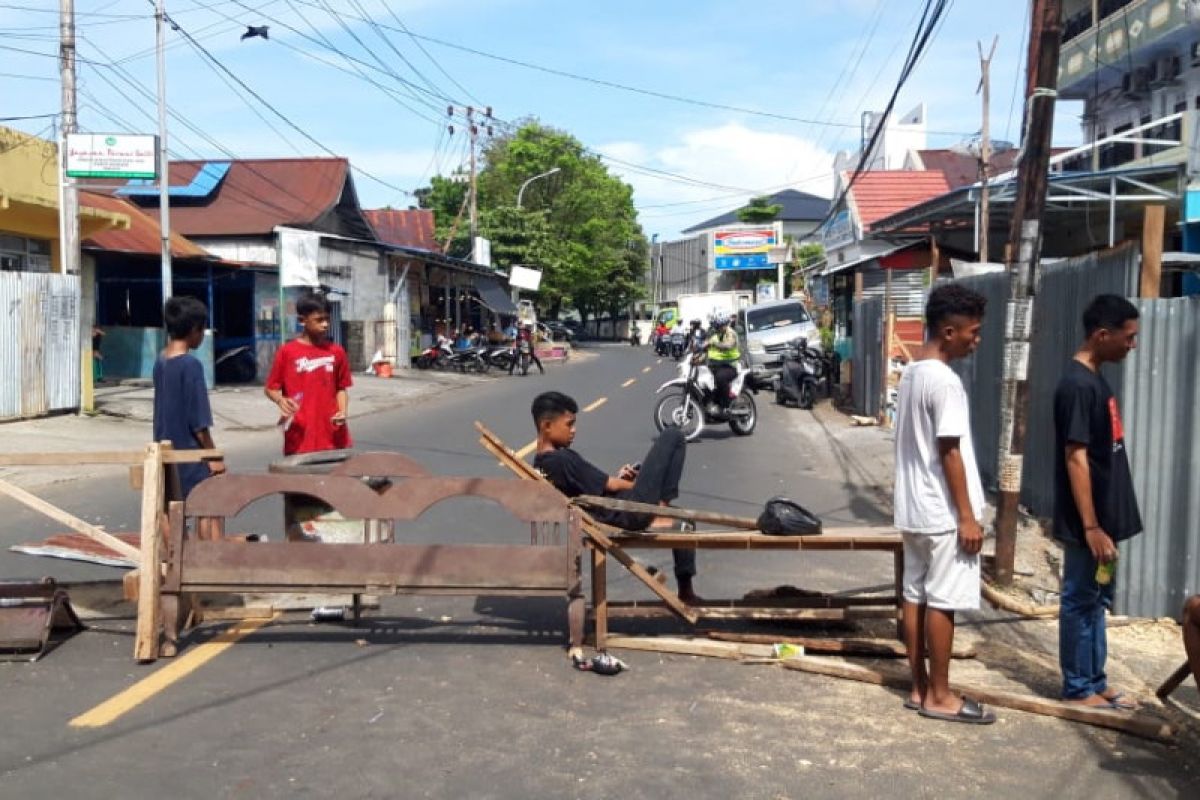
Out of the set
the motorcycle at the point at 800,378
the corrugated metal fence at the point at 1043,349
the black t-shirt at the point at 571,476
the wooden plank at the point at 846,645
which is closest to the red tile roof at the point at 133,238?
the motorcycle at the point at 800,378

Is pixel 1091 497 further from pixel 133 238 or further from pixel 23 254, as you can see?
pixel 133 238

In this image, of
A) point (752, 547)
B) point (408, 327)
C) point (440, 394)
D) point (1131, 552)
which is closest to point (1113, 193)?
point (1131, 552)

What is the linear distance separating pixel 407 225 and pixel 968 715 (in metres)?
45.8

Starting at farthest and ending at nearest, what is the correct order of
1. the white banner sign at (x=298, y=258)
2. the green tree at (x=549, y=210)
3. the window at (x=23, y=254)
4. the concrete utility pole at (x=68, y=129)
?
the green tree at (x=549, y=210), the white banner sign at (x=298, y=258), the window at (x=23, y=254), the concrete utility pole at (x=68, y=129)

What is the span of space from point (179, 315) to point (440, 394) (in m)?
19.3

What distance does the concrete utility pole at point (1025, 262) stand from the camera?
6.97m

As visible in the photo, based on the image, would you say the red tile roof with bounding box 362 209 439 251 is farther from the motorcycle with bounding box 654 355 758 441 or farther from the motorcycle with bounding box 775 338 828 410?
the motorcycle with bounding box 654 355 758 441

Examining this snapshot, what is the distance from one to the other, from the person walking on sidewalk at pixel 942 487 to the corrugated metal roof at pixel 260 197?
85.1 ft

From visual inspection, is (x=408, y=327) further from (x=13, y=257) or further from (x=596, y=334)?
(x=596, y=334)

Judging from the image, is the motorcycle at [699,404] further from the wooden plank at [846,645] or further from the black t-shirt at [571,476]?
the wooden plank at [846,645]

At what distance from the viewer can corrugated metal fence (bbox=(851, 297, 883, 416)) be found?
18.0m

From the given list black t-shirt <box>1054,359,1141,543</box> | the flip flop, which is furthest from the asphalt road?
black t-shirt <box>1054,359,1141,543</box>

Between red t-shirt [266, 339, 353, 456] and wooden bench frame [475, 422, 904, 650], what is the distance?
56.7 inches

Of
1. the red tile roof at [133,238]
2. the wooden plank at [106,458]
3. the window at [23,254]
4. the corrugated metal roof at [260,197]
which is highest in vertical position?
the corrugated metal roof at [260,197]
